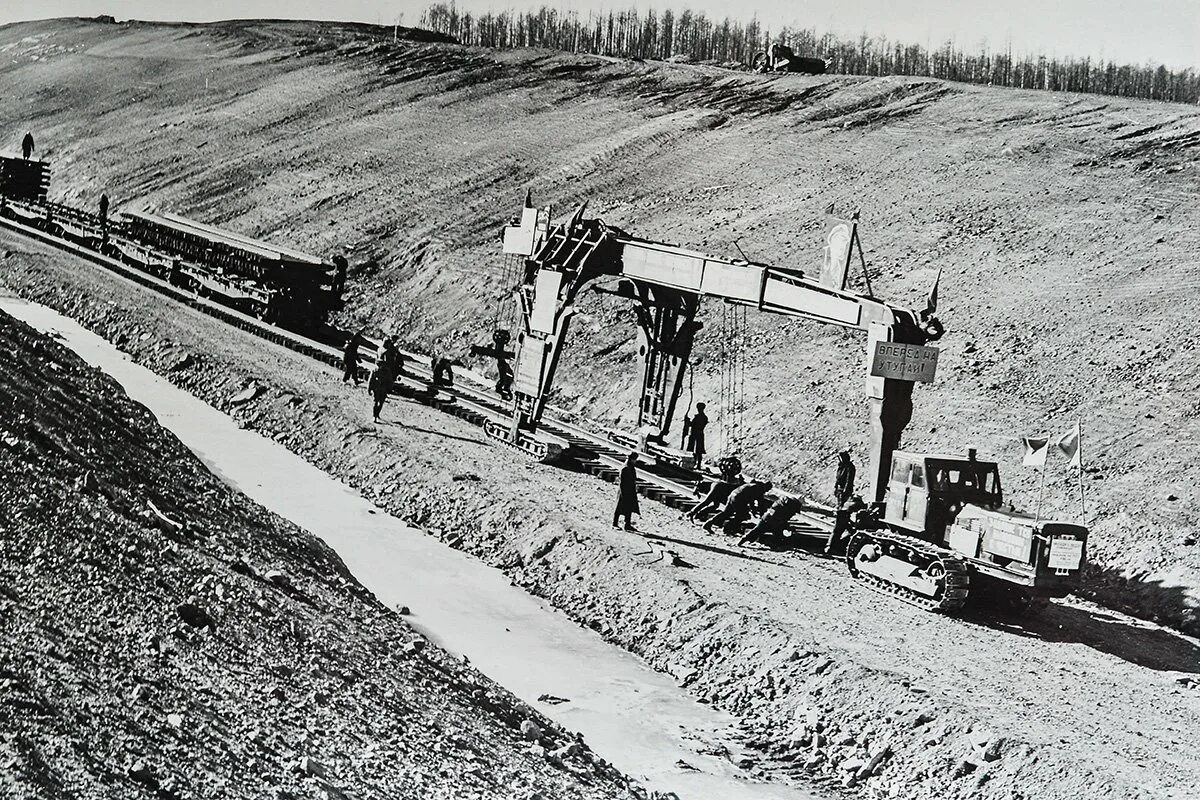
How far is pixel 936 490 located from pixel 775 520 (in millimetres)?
2876

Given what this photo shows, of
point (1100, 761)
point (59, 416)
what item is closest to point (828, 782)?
point (1100, 761)

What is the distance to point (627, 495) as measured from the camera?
18.9m

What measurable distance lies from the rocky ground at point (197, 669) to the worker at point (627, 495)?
5.12 m

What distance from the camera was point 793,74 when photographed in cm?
5478

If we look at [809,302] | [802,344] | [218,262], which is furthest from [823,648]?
[218,262]

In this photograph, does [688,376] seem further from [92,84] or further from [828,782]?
[92,84]

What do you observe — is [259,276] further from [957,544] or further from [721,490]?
[957,544]

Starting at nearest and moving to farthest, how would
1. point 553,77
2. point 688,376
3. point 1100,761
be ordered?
1. point 1100,761
2. point 688,376
3. point 553,77

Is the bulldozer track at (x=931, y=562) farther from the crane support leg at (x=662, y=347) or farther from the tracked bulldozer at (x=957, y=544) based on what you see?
the crane support leg at (x=662, y=347)

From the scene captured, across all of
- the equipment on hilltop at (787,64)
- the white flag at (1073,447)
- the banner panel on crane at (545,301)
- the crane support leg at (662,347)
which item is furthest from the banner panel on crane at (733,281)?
the equipment on hilltop at (787,64)

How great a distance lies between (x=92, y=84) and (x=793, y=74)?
52.2 meters

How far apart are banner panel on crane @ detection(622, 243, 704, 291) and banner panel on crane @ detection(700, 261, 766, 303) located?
266mm

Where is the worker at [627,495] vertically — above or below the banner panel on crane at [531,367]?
below

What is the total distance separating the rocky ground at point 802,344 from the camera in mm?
13492
